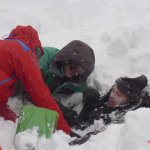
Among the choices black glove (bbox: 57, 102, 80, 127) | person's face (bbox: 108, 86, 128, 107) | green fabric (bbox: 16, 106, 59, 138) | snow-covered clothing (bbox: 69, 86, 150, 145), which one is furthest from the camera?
black glove (bbox: 57, 102, 80, 127)

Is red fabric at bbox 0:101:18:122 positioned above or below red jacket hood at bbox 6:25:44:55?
below

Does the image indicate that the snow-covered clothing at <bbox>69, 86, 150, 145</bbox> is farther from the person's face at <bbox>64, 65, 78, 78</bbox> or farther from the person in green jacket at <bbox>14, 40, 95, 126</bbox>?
the person's face at <bbox>64, 65, 78, 78</bbox>

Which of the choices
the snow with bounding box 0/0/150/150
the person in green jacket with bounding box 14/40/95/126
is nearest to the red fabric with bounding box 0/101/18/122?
the snow with bounding box 0/0/150/150

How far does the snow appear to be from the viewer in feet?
4.17

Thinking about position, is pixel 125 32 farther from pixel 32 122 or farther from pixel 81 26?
pixel 32 122

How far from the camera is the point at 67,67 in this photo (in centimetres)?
281

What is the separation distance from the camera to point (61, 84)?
3025 mm

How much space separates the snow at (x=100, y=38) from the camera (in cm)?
→ 127

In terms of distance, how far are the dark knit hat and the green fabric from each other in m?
1.23

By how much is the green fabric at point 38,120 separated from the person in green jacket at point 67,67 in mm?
1113

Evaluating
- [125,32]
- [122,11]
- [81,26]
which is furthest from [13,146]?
[122,11]

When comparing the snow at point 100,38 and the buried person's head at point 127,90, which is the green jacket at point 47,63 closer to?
the snow at point 100,38

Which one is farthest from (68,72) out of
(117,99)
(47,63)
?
(117,99)

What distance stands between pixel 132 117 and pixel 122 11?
4.69m
